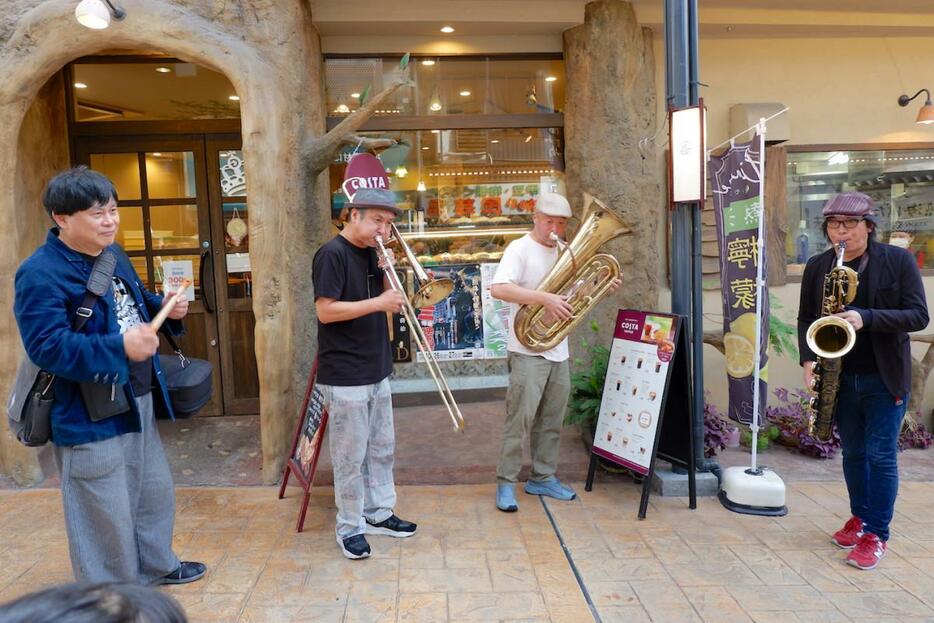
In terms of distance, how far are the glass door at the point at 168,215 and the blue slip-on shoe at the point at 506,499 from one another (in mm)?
3278

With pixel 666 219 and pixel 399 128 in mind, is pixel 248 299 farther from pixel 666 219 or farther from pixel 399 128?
pixel 666 219

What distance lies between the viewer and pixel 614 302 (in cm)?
582

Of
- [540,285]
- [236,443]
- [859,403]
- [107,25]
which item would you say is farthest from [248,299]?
[859,403]

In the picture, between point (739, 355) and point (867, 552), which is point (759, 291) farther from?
point (867, 552)

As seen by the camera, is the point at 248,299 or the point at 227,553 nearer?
the point at 227,553

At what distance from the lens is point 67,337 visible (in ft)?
8.11

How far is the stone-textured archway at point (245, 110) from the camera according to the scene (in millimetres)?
4273

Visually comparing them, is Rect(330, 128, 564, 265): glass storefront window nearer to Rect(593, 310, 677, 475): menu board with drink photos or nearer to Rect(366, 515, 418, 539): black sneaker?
Rect(593, 310, 677, 475): menu board with drink photos

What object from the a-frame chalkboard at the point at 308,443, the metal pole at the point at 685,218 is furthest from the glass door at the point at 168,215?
the metal pole at the point at 685,218

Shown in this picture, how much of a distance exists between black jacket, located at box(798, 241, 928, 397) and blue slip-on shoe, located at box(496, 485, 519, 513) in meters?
2.27

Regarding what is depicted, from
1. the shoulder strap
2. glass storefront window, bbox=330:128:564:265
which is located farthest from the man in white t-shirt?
glass storefront window, bbox=330:128:564:265

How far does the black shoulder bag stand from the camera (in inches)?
104

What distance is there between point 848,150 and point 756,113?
124cm

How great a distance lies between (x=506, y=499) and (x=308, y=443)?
1.35 meters
